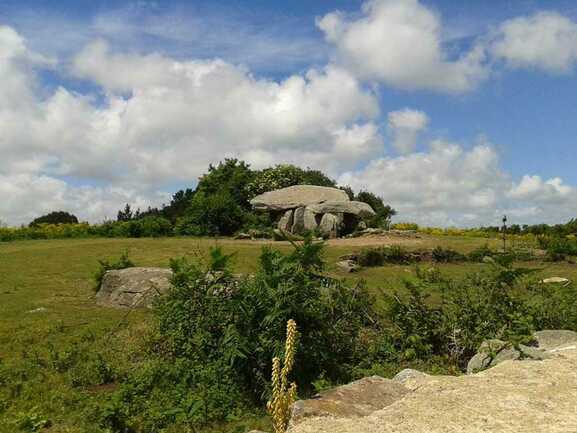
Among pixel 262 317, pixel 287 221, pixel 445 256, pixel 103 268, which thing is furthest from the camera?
pixel 287 221

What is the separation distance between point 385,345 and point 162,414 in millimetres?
2962

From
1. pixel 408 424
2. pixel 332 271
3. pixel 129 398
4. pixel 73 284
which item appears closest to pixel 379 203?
pixel 332 271

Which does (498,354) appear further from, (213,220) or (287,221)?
(287,221)

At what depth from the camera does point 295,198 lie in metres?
25.9

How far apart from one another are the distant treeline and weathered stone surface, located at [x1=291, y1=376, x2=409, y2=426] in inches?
696

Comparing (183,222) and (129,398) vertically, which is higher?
(183,222)

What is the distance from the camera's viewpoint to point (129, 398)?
6.06m

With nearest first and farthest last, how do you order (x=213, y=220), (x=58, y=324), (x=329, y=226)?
(x=58, y=324) < (x=329, y=226) < (x=213, y=220)

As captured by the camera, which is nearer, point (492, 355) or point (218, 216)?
point (492, 355)

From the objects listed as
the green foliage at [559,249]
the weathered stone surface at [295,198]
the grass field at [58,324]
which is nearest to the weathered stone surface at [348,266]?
the grass field at [58,324]

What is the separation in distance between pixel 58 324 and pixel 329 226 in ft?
50.9

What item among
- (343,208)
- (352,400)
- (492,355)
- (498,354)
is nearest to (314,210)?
(343,208)

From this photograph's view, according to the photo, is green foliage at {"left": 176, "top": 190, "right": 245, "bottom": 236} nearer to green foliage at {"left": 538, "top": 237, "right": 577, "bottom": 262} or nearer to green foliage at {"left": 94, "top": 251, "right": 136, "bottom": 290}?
green foliage at {"left": 94, "top": 251, "right": 136, "bottom": 290}

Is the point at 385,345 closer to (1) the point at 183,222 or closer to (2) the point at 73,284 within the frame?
(2) the point at 73,284
